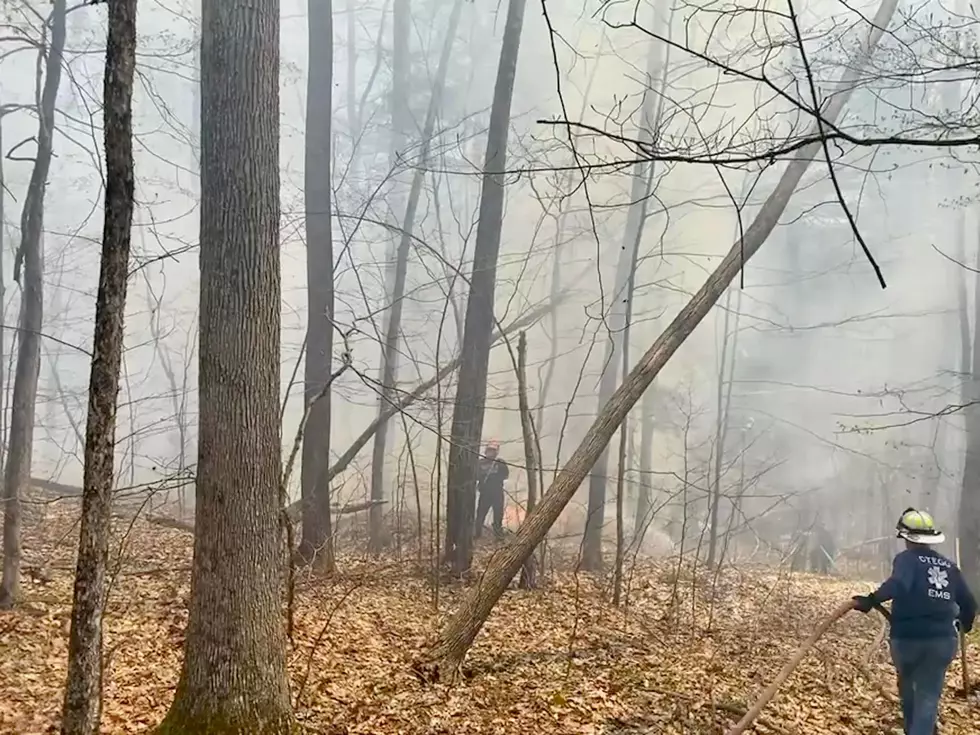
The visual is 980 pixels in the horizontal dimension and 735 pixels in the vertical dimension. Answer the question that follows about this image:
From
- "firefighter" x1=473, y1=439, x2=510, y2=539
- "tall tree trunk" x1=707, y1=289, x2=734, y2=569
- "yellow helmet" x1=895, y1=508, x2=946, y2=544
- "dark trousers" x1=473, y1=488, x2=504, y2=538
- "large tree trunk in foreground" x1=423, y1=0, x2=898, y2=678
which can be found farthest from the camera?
"dark trousers" x1=473, y1=488, x2=504, y2=538

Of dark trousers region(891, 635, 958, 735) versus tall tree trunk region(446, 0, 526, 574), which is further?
tall tree trunk region(446, 0, 526, 574)

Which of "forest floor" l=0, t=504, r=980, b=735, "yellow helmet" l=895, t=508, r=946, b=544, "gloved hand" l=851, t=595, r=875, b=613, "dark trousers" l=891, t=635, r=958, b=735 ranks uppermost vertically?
"yellow helmet" l=895, t=508, r=946, b=544

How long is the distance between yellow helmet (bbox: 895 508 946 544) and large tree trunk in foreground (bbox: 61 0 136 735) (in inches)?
194

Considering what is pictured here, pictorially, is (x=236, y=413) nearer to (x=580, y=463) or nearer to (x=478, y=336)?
(x=580, y=463)

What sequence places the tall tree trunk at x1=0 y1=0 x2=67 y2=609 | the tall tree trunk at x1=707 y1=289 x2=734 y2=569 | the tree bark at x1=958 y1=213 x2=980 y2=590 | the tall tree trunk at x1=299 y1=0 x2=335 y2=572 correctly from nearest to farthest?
the tall tree trunk at x1=0 y1=0 x2=67 y2=609 < the tall tree trunk at x1=299 y1=0 x2=335 y2=572 < the tall tree trunk at x1=707 y1=289 x2=734 y2=569 < the tree bark at x1=958 y1=213 x2=980 y2=590

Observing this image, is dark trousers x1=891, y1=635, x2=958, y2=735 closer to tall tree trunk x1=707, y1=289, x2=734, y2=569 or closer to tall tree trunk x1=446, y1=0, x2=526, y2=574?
tall tree trunk x1=707, y1=289, x2=734, y2=569

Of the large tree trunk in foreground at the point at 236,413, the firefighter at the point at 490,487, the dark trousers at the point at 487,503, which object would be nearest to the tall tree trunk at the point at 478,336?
the firefighter at the point at 490,487

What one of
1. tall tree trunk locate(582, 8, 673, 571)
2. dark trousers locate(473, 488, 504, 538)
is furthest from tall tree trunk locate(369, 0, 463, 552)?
tall tree trunk locate(582, 8, 673, 571)

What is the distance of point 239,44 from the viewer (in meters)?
4.45

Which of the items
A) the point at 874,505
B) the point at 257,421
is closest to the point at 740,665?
the point at 257,421

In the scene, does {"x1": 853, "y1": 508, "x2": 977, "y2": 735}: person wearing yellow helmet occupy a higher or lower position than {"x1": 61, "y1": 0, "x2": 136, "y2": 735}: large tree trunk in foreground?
lower

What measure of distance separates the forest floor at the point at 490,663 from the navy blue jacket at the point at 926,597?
126 cm

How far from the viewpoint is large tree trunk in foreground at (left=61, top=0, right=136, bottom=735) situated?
11.2 ft

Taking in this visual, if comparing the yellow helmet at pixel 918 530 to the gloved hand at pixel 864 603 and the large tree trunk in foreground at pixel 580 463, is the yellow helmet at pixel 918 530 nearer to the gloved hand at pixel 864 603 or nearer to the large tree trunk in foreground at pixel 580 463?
the gloved hand at pixel 864 603
